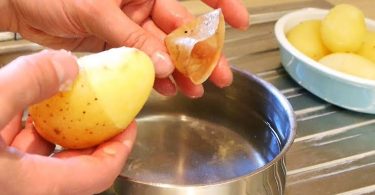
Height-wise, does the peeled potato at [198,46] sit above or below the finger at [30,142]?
above

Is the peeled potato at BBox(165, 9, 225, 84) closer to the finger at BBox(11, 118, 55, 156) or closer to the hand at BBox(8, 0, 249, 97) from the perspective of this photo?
the hand at BBox(8, 0, 249, 97)

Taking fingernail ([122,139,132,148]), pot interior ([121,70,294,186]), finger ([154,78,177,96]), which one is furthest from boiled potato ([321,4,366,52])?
fingernail ([122,139,132,148])

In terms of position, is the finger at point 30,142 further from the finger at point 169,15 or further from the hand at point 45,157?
the finger at point 169,15

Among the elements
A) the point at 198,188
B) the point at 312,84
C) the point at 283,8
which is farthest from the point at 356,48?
the point at 198,188

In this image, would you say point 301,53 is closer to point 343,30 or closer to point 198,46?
point 343,30

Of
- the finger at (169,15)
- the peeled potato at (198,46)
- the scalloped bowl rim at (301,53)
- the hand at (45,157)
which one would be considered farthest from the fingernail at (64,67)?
the scalloped bowl rim at (301,53)

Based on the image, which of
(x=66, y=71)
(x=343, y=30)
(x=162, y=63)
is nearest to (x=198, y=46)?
(x=162, y=63)

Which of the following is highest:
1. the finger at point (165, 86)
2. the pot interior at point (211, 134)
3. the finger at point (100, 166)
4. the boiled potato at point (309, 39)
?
the finger at point (100, 166)
